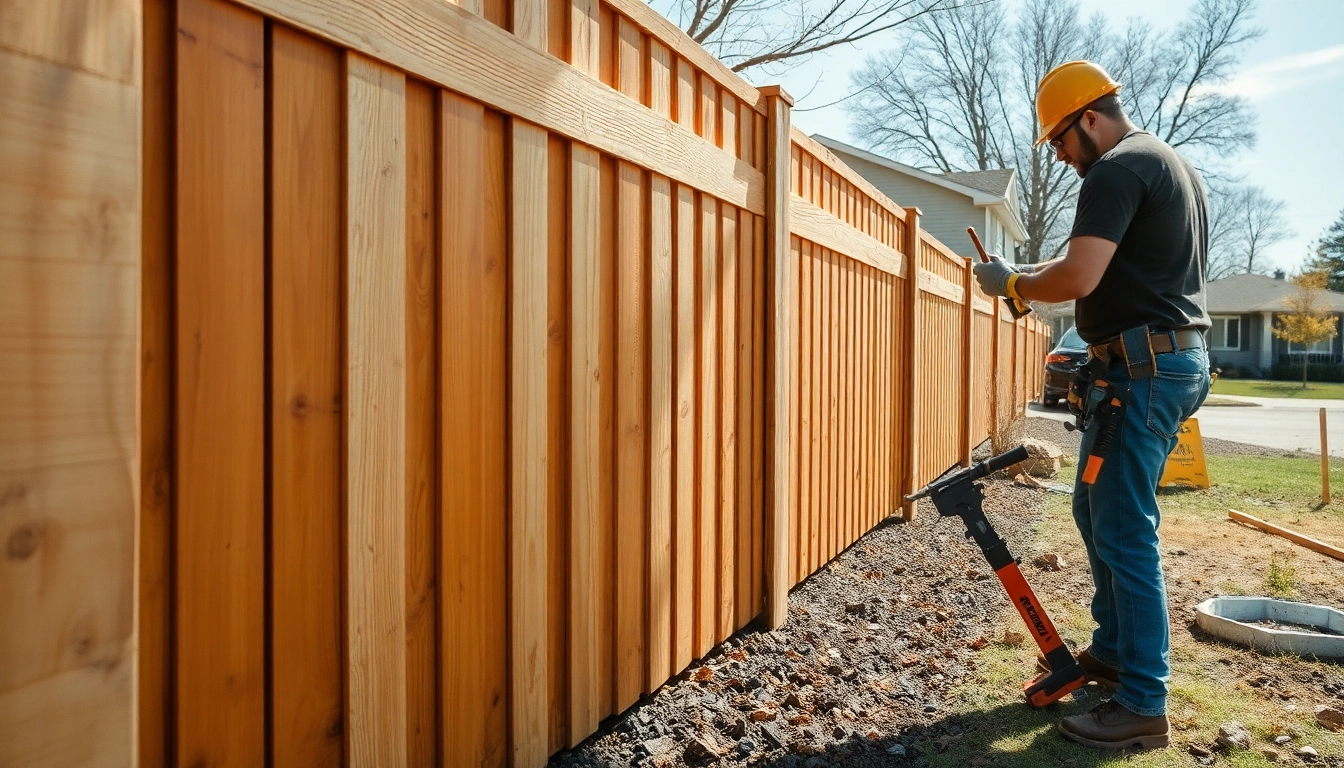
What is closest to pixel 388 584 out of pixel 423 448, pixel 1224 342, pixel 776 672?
pixel 423 448

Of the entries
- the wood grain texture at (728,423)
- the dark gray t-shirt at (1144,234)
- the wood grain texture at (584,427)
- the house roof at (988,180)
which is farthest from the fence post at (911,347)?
the house roof at (988,180)

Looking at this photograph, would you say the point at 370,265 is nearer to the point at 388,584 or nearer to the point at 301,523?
the point at 301,523

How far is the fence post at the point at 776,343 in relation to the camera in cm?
360

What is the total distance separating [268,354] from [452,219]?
54cm

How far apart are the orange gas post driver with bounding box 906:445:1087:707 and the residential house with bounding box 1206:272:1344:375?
145ft

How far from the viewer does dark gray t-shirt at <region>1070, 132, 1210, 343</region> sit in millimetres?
2627

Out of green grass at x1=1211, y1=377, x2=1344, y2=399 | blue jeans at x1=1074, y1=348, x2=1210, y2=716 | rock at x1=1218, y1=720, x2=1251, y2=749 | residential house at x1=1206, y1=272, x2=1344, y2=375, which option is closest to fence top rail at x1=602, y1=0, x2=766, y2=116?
blue jeans at x1=1074, y1=348, x2=1210, y2=716

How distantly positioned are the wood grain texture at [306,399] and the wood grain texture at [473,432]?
0.28 metres

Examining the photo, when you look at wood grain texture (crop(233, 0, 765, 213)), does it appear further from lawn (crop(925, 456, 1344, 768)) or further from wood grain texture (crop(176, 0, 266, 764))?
lawn (crop(925, 456, 1344, 768))

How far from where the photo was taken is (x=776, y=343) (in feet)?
11.9

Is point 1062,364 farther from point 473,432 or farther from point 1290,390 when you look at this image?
point 1290,390

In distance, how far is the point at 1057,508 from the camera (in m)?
6.76

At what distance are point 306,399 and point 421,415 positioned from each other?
0.30 meters

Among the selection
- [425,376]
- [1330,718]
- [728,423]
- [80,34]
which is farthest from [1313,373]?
[80,34]
